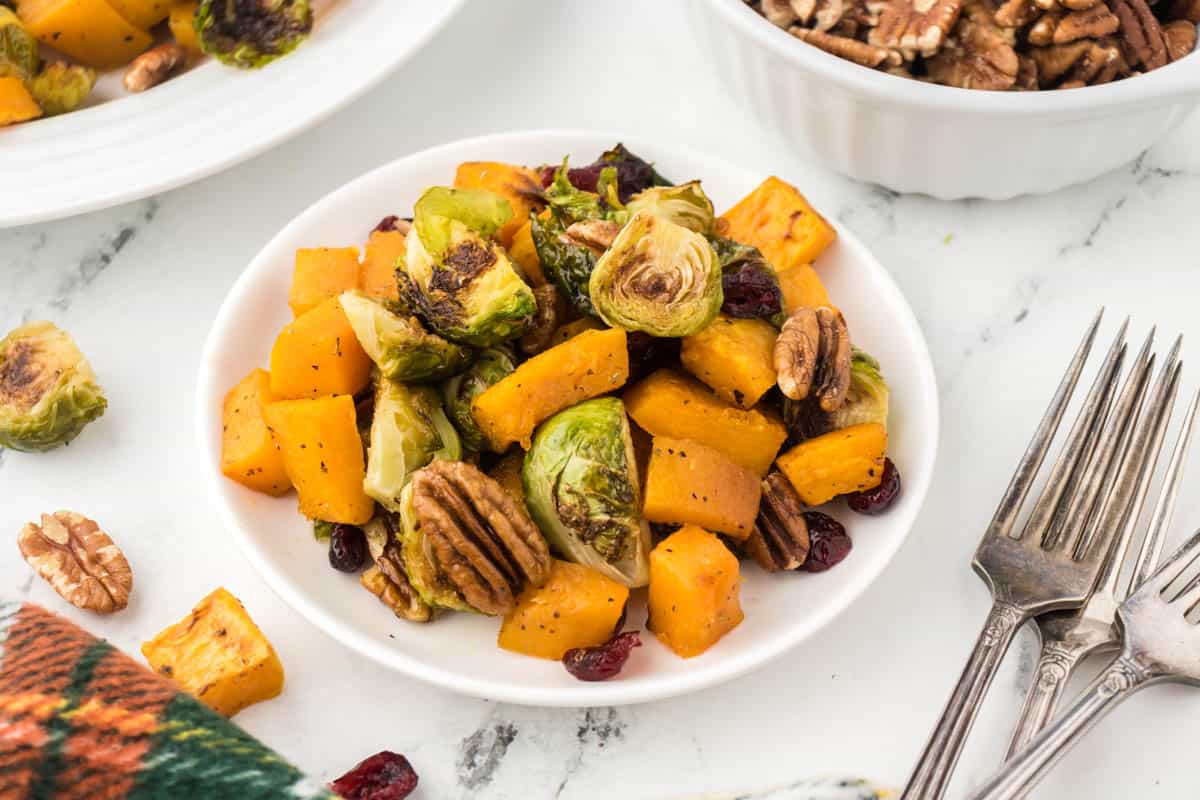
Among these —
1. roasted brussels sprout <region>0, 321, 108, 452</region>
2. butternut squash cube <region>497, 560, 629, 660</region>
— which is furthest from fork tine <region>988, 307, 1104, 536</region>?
roasted brussels sprout <region>0, 321, 108, 452</region>

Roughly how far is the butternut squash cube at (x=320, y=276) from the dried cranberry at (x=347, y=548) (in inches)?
13.7

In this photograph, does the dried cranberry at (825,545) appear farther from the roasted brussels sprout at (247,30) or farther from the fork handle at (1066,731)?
the roasted brussels sprout at (247,30)

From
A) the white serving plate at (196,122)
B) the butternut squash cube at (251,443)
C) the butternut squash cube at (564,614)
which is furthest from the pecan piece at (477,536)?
the white serving plate at (196,122)

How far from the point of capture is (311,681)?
1778 mm

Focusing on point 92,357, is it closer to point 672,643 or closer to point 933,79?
point 672,643

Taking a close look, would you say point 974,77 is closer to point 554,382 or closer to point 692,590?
point 554,382

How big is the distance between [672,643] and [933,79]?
106 centimetres

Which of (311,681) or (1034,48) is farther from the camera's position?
(1034,48)

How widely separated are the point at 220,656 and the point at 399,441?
1.19ft

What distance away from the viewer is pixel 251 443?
5.89 ft

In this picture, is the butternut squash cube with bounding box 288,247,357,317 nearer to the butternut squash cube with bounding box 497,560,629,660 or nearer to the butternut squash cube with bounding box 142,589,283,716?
the butternut squash cube with bounding box 142,589,283,716

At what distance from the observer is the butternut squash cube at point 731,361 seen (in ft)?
5.68

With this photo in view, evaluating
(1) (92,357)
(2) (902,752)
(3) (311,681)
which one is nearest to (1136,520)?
(2) (902,752)

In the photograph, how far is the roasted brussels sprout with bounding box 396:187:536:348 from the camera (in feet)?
5.74
